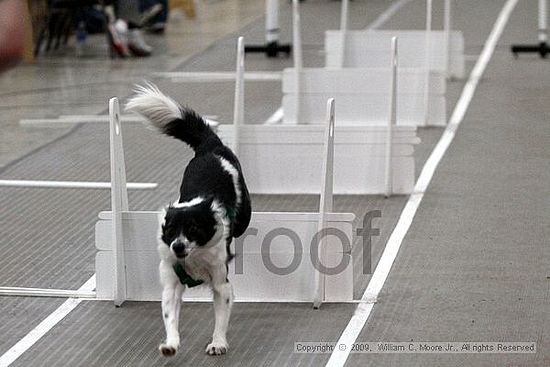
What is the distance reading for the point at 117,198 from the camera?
4703 mm

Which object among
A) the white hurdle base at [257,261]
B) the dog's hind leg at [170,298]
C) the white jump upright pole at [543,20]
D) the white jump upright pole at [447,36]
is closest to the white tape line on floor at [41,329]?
the white hurdle base at [257,261]

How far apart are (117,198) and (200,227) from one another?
3.16 feet

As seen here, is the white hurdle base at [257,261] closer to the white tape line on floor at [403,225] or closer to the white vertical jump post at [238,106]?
the white tape line on floor at [403,225]

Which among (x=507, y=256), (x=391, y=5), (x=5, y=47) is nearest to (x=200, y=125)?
(x=507, y=256)

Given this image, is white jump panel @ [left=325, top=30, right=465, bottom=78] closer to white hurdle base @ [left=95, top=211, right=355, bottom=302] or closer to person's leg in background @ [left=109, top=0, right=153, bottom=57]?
person's leg in background @ [left=109, top=0, right=153, bottom=57]

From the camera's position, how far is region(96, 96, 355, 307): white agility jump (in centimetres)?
464

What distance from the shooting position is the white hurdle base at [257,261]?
4645 millimetres

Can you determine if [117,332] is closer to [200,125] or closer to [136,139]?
[200,125]

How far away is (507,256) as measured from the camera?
546 centimetres

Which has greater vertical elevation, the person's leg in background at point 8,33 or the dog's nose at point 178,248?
the person's leg in background at point 8,33

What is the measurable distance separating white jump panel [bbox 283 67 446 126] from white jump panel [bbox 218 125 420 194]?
1900mm

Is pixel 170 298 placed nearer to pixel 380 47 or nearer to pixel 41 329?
pixel 41 329

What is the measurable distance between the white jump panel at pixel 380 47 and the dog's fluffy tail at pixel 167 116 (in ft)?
20.7

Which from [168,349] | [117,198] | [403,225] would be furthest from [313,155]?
[168,349]
